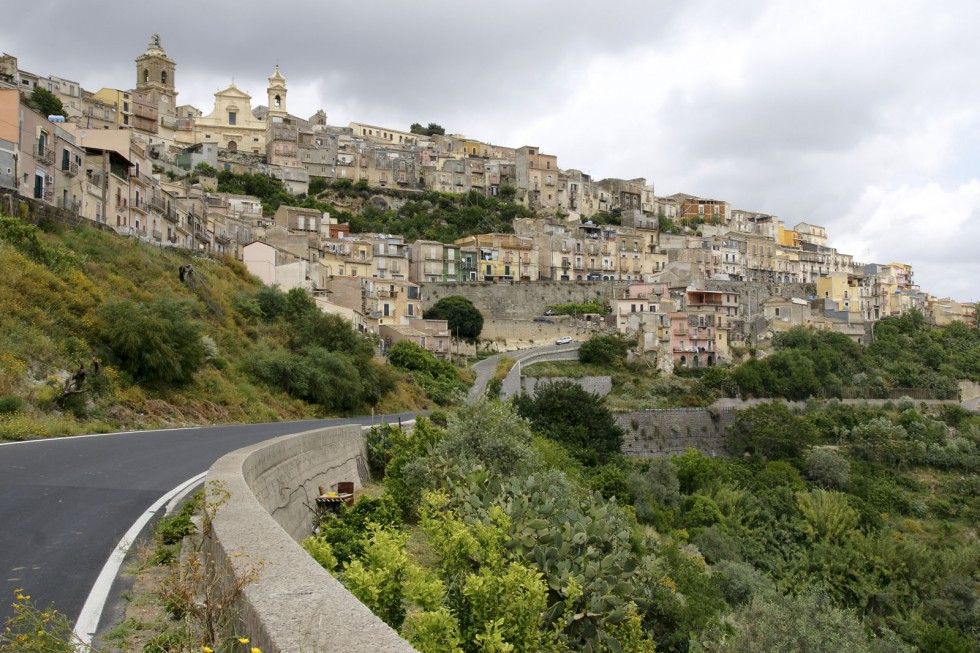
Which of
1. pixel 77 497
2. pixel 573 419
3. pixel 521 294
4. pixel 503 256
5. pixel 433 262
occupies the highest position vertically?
pixel 503 256

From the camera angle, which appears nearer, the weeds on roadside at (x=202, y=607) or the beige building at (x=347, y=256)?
the weeds on roadside at (x=202, y=607)

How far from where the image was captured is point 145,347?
19812mm

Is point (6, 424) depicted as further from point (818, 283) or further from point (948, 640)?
point (818, 283)

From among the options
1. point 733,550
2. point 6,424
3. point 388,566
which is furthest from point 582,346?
point 388,566

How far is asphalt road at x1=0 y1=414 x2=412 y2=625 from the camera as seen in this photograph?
229 inches

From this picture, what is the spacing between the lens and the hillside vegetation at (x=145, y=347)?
16.6 m

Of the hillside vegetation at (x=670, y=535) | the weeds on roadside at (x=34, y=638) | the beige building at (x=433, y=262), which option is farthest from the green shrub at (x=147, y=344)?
the beige building at (x=433, y=262)

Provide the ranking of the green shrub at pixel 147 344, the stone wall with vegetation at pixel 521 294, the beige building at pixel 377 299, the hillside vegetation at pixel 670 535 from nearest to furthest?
the hillside vegetation at pixel 670 535 → the green shrub at pixel 147 344 → the beige building at pixel 377 299 → the stone wall with vegetation at pixel 521 294

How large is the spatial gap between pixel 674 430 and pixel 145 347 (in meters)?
34.4

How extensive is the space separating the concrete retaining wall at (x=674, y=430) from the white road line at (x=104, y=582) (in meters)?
38.6

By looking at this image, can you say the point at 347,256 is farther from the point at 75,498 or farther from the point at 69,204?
the point at 75,498

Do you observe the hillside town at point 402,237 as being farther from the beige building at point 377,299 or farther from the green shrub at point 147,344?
the green shrub at point 147,344

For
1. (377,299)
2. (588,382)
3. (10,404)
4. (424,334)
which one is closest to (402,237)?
(377,299)

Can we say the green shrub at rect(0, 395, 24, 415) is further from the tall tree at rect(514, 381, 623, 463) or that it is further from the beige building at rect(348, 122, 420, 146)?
the beige building at rect(348, 122, 420, 146)
